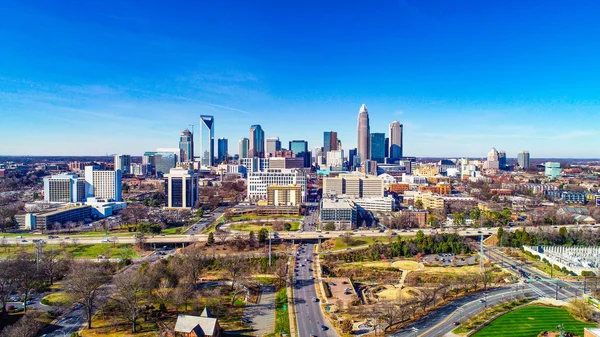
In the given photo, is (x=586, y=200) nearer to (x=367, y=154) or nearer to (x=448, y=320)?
(x=448, y=320)

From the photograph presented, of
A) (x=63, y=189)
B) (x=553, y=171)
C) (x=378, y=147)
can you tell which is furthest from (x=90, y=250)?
(x=378, y=147)

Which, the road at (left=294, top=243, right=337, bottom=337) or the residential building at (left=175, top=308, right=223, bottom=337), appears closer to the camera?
the residential building at (left=175, top=308, right=223, bottom=337)

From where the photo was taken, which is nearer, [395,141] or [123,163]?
[123,163]

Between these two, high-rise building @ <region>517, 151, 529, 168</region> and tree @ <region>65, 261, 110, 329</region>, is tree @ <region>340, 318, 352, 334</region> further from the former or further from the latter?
high-rise building @ <region>517, 151, 529, 168</region>

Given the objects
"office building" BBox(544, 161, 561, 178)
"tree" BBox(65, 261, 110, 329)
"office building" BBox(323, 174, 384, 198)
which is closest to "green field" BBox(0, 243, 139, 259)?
"tree" BBox(65, 261, 110, 329)

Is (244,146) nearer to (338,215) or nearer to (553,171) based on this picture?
(553,171)

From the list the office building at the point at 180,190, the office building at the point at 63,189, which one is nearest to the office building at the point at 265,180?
the office building at the point at 180,190

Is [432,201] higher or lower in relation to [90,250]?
higher
